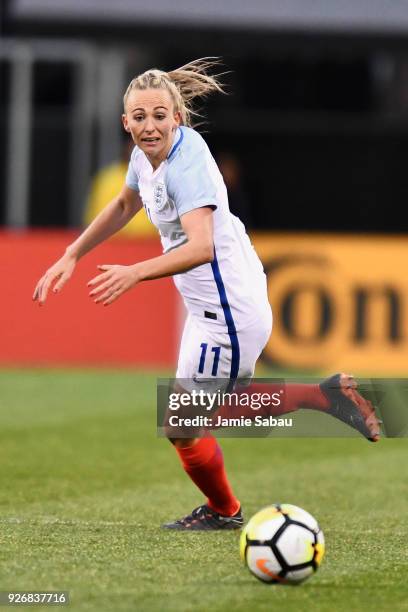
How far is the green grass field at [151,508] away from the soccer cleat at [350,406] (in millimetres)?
556

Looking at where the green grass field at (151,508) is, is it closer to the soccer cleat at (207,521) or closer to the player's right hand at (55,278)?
the soccer cleat at (207,521)

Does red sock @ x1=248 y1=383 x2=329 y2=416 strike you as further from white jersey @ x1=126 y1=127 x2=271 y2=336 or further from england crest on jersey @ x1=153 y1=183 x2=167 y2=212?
england crest on jersey @ x1=153 y1=183 x2=167 y2=212

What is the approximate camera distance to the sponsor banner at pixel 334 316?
1510cm

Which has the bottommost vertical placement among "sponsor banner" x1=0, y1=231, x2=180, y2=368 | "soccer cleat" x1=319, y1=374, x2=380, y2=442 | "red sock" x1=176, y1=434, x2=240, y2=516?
"sponsor banner" x1=0, y1=231, x2=180, y2=368

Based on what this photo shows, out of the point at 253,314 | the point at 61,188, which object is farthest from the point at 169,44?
the point at 253,314

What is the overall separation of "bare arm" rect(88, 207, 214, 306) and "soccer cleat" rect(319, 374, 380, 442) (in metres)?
1.07

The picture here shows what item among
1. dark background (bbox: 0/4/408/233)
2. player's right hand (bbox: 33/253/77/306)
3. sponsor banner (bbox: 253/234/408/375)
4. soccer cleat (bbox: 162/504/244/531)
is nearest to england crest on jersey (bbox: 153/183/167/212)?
player's right hand (bbox: 33/253/77/306)

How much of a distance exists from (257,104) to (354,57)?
167 centimetres

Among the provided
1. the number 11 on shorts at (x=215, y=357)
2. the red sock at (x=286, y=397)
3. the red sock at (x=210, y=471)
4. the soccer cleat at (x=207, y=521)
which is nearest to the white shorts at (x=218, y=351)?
the number 11 on shorts at (x=215, y=357)

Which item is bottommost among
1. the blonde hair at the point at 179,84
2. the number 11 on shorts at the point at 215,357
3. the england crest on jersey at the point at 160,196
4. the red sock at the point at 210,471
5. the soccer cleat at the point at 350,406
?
the red sock at the point at 210,471

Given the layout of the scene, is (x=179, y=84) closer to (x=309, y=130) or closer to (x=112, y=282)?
(x=112, y=282)

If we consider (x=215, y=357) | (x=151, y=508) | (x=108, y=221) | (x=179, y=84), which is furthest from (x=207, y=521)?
(x=179, y=84)

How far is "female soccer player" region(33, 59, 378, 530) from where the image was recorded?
6391mm

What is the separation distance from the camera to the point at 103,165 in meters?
18.6
